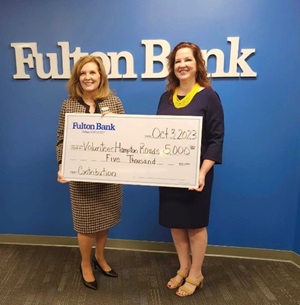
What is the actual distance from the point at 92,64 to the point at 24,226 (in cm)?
161

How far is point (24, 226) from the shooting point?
8.38ft

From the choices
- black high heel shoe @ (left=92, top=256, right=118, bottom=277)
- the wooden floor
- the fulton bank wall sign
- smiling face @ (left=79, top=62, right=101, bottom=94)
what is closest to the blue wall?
the fulton bank wall sign

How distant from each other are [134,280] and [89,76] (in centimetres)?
143

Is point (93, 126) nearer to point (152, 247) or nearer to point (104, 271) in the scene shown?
point (104, 271)

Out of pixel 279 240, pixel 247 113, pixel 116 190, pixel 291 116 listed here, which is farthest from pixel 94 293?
pixel 291 116

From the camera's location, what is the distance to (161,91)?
7.13 ft

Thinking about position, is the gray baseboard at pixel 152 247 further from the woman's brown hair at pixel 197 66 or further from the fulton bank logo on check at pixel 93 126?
the woman's brown hair at pixel 197 66

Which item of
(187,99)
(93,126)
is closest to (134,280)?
(93,126)

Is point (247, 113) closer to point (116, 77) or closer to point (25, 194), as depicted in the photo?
point (116, 77)

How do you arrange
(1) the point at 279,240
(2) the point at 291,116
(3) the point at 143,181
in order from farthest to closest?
(1) the point at 279,240 → (2) the point at 291,116 → (3) the point at 143,181

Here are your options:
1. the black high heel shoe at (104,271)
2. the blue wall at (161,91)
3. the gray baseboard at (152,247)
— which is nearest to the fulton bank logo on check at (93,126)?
the blue wall at (161,91)

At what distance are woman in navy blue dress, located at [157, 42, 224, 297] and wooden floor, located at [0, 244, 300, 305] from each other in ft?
0.69

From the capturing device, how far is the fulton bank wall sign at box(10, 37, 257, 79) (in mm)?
2037

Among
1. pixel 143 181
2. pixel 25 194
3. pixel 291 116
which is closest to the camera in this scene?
pixel 143 181
